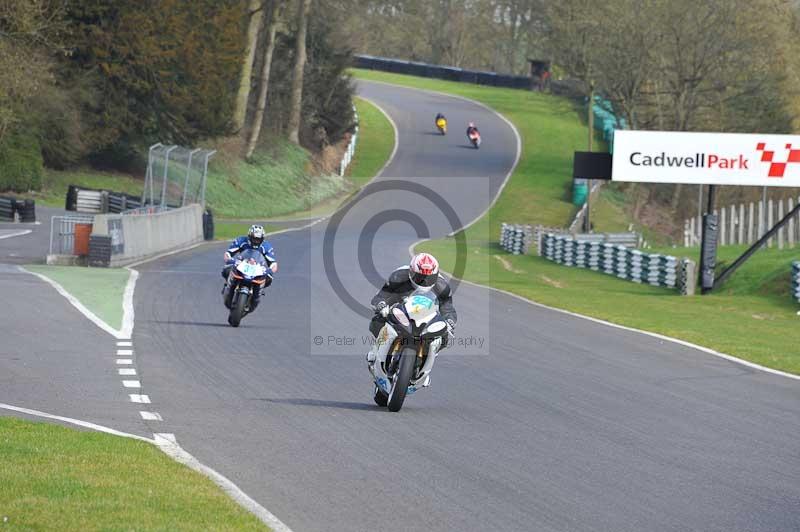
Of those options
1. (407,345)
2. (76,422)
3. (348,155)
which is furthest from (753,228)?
(76,422)

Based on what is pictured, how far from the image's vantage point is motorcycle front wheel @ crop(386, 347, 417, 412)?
12.0 m

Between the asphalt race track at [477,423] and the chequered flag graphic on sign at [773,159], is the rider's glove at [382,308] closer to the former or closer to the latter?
the asphalt race track at [477,423]

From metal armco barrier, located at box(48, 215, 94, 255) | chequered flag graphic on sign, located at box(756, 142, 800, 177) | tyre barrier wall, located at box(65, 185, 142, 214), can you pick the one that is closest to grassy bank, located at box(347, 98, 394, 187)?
tyre barrier wall, located at box(65, 185, 142, 214)

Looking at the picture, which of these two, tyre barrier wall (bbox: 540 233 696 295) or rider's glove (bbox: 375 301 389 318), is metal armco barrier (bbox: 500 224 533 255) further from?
rider's glove (bbox: 375 301 389 318)

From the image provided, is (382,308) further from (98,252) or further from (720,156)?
(720,156)

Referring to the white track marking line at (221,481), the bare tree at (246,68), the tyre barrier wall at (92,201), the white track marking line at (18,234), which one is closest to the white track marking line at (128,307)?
the white track marking line at (221,481)

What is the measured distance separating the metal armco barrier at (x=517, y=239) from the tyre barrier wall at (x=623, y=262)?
1825mm

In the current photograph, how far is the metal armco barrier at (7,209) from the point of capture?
4341cm

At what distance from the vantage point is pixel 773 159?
32.7m

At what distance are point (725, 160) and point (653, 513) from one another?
25.7 metres

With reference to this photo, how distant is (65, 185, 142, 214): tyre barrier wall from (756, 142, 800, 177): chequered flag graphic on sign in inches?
958

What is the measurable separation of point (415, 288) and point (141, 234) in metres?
→ 23.4

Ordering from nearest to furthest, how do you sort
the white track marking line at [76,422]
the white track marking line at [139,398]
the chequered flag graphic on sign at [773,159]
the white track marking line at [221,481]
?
the white track marking line at [221,481] → the white track marking line at [76,422] → the white track marking line at [139,398] → the chequered flag graphic on sign at [773,159]

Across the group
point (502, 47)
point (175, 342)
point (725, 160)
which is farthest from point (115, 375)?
point (502, 47)
